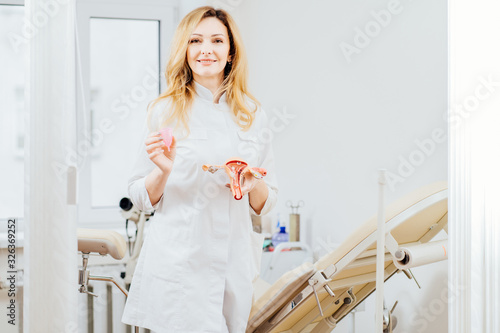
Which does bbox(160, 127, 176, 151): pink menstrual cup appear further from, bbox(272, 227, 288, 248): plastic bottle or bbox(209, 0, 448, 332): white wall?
bbox(272, 227, 288, 248): plastic bottle

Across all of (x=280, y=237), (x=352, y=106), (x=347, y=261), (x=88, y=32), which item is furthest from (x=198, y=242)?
(x=88, y=32)

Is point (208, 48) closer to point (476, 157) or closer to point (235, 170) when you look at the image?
point (235, 170)

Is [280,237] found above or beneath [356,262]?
beneath

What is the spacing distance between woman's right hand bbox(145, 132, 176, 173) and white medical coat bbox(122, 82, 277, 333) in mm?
86

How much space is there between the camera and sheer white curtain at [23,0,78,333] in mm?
951

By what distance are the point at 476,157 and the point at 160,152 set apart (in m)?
0.66

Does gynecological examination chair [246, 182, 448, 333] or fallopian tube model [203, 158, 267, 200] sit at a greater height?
fallopian tube model [203, 158, 267, 200]

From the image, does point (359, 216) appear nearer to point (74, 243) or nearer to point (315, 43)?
point (315, 43)

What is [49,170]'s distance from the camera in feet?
3.17

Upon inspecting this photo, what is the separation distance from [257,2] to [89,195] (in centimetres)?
141

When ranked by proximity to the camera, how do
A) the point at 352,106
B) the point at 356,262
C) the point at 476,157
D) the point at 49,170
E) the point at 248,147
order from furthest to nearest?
the point at 352,106 < the point at 356,262 < the point at 248,147 < the point at 476,157 < the point at 49,170

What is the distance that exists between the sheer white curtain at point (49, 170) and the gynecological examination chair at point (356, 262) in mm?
627

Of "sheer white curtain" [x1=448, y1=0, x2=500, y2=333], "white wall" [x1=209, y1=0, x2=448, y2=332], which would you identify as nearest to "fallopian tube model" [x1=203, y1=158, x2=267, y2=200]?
"sheer white curtain" [x1=448, y1=0, x2=500, y2=333]

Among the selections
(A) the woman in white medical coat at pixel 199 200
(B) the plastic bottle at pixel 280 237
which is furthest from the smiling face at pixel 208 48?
(B) the plastic bottle at pixel 280 237
